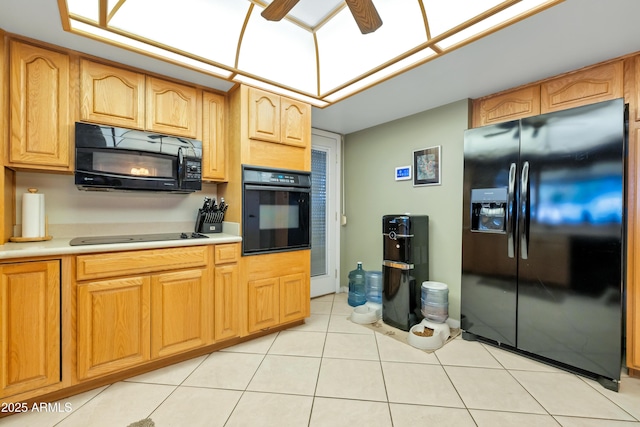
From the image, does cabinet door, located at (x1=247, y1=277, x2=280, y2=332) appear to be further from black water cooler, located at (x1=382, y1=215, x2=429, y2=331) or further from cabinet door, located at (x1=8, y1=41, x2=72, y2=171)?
cabinet door, located at (x1=8, y1=41, x2=72, y2=171)

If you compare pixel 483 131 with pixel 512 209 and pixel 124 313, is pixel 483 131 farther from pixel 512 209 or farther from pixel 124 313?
pixel 124 313

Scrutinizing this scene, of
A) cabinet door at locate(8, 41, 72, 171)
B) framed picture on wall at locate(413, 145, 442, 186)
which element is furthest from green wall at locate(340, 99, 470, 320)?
cabinet door at locate(8, 41, 72, 171)

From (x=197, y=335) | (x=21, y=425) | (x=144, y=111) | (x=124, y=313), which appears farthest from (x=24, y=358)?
(x=144, y=111)

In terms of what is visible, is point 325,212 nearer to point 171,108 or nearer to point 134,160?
point 171,108

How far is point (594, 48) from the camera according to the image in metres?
1.79

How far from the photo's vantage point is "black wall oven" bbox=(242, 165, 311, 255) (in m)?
2.32

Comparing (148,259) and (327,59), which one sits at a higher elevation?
(327,59)

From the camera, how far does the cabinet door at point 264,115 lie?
2.32 meters

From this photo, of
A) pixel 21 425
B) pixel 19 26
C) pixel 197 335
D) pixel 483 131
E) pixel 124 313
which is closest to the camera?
pixel 21 425

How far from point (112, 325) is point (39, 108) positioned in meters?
1.50

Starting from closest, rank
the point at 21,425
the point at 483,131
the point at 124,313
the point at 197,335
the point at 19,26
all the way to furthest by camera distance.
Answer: the point at 21,425
the point at 19,26
the point at 124,313
the point at 197,335
the point at 483,131

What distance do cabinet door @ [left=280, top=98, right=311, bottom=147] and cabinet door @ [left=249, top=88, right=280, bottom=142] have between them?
0.06 m

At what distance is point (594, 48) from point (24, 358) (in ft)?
13.1

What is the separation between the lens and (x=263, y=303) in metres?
2.38
